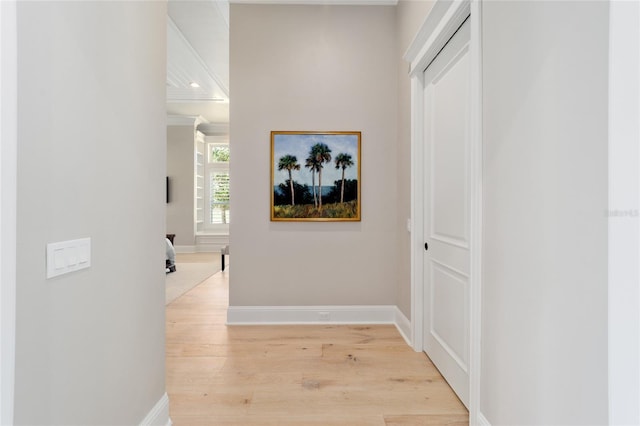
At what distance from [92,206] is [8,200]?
0.39 meters

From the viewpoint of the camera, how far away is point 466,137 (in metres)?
2.03

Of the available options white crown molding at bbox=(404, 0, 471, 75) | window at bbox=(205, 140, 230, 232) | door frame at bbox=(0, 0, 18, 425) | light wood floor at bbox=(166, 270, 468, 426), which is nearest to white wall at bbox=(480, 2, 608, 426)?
white crown molding at bbox=(404, 0, 471, 75)

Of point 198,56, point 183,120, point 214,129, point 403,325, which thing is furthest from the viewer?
point 214,129

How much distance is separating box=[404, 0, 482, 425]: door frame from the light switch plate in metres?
1.63

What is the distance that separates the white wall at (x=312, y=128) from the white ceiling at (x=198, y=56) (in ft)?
2.37

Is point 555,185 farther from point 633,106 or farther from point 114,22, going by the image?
point 114,22

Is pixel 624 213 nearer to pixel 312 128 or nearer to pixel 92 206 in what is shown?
pixel 92 206

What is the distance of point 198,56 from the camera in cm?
503

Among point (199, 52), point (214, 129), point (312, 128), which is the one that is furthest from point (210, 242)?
point (312, 128)

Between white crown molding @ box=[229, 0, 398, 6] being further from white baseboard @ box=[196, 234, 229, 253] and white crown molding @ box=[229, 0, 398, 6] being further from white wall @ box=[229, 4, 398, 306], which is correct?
Result: white baseboard @ box=[196, 234, 229, 253]

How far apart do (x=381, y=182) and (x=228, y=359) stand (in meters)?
2.08

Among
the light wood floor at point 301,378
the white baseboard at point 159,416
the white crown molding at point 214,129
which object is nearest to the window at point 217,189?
the white crown molding at point 214,129

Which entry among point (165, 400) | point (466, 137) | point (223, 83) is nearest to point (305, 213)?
point (466, 137)

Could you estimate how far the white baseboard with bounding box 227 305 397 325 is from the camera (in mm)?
3396
